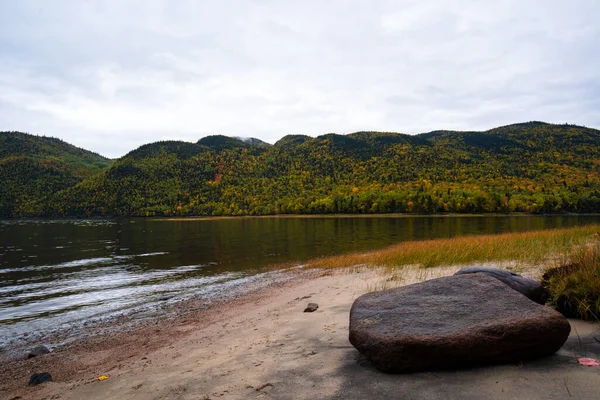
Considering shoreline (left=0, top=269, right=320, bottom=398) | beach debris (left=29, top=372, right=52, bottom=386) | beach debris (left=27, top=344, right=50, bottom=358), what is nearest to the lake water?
shoreline (left=0, top=269, right=320, bottom=398)

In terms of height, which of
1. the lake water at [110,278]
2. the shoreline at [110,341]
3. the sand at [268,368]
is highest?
the sand at [268,368]

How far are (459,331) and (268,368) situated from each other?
3381 millimetres

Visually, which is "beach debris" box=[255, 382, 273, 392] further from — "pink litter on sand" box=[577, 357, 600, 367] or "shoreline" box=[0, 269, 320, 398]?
"shoreline" box=[0, 269, 320, 398]

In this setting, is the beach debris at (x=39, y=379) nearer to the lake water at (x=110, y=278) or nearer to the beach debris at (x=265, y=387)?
the lake water at (x=110, y=278)

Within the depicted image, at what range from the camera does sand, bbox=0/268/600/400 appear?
4777 mm

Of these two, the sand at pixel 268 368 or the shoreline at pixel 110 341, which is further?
the shoreline at pixel 110 341

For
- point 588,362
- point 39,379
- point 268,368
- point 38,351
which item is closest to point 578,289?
point 588,362

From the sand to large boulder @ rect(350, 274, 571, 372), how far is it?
0.66 ft

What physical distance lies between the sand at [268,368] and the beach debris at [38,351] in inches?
16.1

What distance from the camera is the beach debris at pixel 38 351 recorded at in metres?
11.7

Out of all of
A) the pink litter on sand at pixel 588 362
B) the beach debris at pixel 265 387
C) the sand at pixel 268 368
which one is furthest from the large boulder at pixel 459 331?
the beach debris at pixel 265 387

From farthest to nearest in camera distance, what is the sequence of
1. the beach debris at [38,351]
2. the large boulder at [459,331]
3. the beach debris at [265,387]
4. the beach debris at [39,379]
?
the beach debris at [38,351], the beach debris at [39,379], the beach debris at [265,387], the large boulder at [459,331]

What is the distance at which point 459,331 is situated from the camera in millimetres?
5379

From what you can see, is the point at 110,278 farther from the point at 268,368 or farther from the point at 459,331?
the point at 459,331
